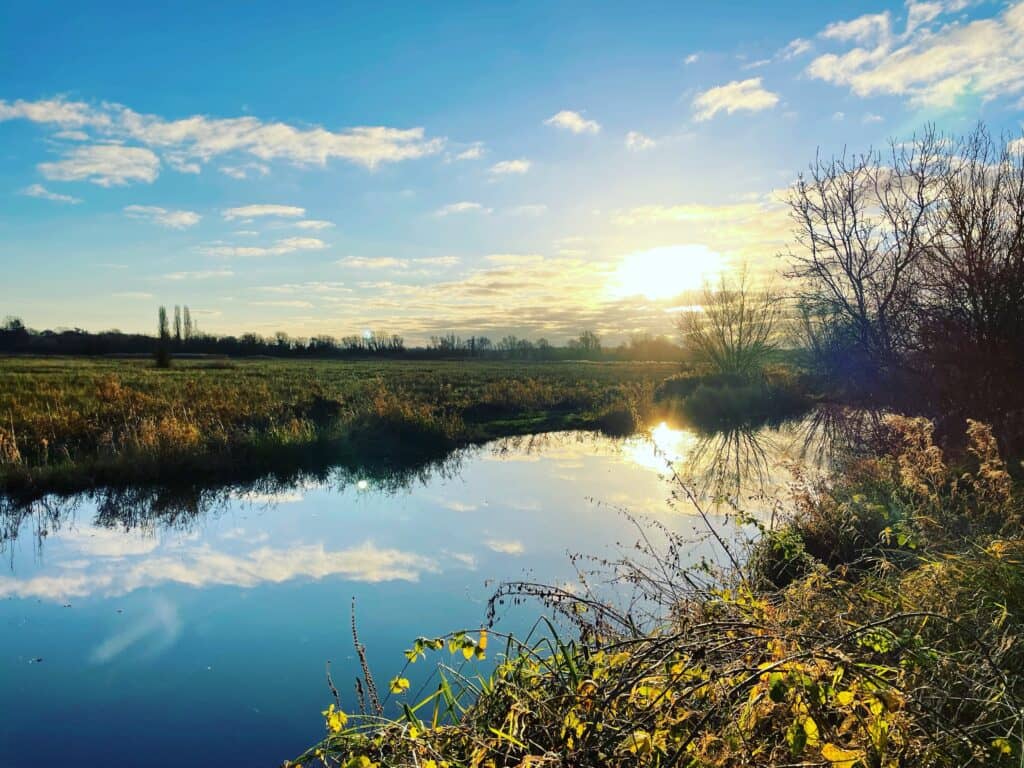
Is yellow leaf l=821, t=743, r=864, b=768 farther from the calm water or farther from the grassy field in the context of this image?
the grassy field

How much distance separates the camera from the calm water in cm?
445

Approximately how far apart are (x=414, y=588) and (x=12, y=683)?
133 inches

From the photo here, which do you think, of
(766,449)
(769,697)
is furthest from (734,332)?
(769,697)

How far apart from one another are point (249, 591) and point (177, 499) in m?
4.55

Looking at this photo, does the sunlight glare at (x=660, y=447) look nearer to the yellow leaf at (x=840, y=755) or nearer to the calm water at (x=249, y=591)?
the calm water at (x=249, y=591)

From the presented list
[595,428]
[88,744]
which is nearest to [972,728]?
[88,744]

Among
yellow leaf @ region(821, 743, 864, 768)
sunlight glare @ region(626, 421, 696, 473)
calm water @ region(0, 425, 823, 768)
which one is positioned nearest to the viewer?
yellow leaf @ region(821, 743, 864, 768)

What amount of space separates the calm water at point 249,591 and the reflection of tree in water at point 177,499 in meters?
0.06

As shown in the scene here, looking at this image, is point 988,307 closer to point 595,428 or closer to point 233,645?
point 233,645

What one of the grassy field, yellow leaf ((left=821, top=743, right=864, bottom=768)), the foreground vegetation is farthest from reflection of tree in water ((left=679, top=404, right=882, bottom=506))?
yellow leaf ((left=821, top=743, right=864, bottom=768))

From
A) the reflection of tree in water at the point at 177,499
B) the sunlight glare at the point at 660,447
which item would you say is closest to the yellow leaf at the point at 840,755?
the reflection of tree in water at the point at 177,499

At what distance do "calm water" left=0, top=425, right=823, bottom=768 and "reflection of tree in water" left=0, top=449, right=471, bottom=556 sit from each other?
58 mm

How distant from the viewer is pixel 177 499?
34.7 ft

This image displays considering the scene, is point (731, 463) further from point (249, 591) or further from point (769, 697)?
point (769, 697)
